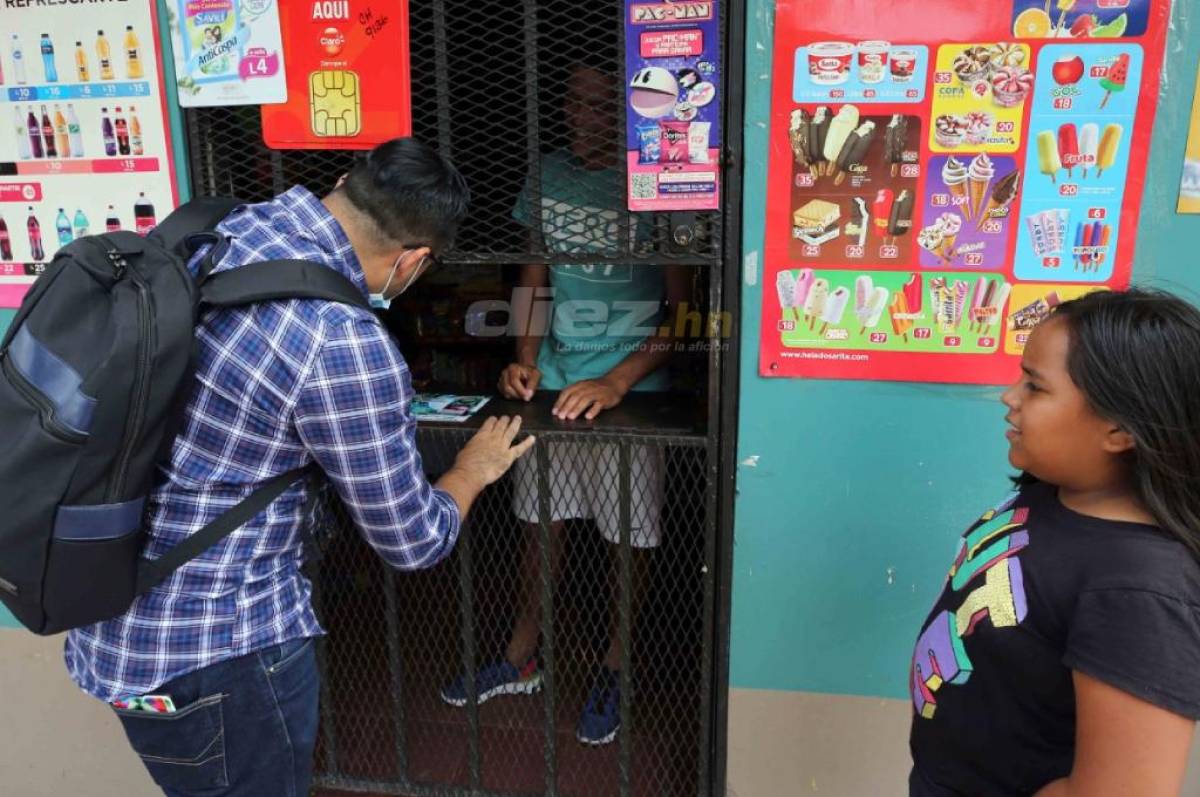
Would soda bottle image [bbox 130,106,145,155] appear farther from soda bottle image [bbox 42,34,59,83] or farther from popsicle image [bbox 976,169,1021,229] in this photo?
popsicle image [bbox 976,169,1021,229]

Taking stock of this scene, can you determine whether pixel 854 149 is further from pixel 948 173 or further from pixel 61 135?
pixel 61 135

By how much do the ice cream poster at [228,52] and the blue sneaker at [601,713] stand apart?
1.76m

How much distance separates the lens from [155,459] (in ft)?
3.94

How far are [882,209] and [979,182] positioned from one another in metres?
0.19

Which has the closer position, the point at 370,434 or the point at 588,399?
the point at 370,434

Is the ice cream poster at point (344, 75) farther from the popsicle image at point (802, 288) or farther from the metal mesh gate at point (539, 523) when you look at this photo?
the popsicle image at point (802, 288)

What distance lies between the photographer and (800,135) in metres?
1.68

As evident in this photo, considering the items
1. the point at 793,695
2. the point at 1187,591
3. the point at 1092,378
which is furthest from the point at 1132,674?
the point at 793,695

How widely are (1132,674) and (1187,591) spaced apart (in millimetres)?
126

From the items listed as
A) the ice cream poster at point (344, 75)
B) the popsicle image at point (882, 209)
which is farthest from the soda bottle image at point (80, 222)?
the popsicle image at point (882, 209)

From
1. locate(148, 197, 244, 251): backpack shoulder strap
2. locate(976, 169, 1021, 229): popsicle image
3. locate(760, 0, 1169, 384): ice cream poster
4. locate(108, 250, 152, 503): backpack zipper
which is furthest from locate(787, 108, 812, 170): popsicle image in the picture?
locate(108, 250, 152, 503): backpack zipper

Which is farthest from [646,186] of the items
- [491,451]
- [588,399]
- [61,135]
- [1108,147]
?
[61,135]

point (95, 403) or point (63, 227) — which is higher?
point (63, 227)

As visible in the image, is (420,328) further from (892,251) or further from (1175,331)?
(1175,331)
